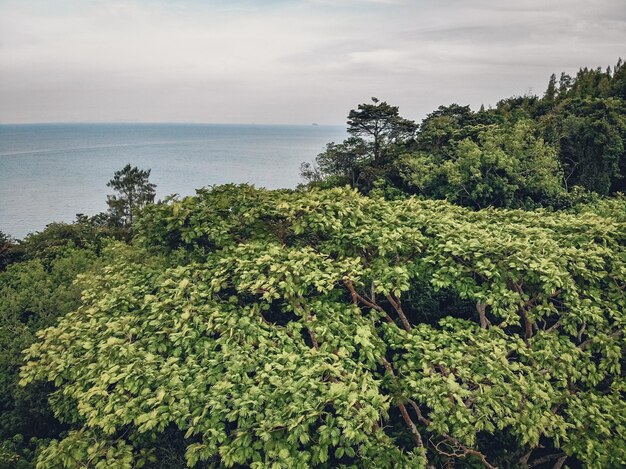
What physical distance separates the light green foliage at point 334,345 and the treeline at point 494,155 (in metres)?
9.25

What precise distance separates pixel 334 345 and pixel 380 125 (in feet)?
109

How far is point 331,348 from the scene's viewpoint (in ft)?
20.6

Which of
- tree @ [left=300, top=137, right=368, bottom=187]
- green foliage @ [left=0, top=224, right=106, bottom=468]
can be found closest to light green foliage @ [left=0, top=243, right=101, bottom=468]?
green foliage @ [left=0, top=224, right=106, bottom=468]

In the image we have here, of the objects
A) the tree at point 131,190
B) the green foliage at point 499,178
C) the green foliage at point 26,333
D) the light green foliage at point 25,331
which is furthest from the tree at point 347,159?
the light green foliage at point 25,331

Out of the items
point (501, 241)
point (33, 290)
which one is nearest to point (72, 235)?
point (33, 290)

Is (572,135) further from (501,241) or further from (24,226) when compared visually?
(24,226)

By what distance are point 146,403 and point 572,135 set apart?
29.2 m

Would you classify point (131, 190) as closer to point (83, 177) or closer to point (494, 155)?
point (494, 155)

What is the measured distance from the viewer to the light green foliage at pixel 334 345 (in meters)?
5.44

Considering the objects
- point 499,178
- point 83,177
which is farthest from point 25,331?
point 83,177

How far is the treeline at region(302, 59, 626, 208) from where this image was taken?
19766 millimetres

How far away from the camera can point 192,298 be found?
262 inches

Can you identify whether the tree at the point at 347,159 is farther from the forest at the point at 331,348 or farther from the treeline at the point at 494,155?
the forest at the point at 331,348

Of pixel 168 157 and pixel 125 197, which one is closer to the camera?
pixel 125 197
